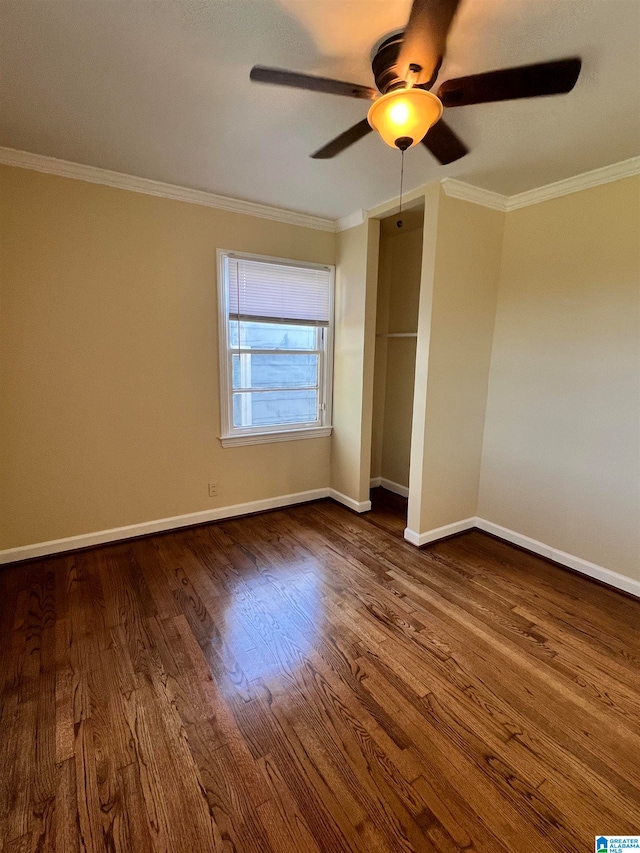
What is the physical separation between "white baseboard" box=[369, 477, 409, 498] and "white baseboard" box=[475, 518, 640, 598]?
0.87 m

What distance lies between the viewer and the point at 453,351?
2.90 m

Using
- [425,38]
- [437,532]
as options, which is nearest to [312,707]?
[437,532]

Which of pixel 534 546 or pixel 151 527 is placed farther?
pixel 151 527

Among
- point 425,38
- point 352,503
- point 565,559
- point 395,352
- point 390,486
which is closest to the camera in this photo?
point 425,38

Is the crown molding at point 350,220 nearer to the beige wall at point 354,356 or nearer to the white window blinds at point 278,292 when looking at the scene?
the beige wall at point 354,356

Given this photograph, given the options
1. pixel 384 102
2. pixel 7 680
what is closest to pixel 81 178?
pixel 384 102

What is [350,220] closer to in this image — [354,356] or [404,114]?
[354,356]

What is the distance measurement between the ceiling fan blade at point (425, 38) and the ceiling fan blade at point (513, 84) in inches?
3.6

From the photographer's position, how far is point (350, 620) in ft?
7.16

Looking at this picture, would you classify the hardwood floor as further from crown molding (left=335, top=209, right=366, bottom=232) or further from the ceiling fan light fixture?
crown molding (left=335, top=209, right=366, bottom=232)

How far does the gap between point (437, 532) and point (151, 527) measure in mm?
2263

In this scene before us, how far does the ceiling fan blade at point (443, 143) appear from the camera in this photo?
1.64 meters

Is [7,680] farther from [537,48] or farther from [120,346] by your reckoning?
[537,48]

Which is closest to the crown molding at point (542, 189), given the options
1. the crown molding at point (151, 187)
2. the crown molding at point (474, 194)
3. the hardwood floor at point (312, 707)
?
the crown molding at point (474, 194)
